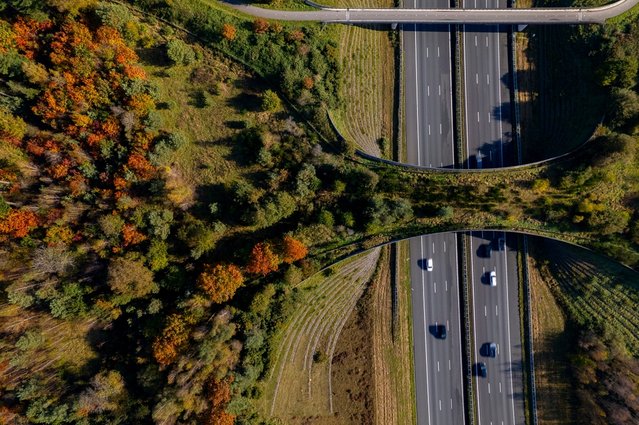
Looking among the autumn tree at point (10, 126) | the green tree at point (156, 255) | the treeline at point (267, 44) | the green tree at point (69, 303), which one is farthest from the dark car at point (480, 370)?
the autumn tree at point (10, 126)

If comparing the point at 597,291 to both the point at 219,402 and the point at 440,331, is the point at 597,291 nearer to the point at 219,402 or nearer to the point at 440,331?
the point at 440,331

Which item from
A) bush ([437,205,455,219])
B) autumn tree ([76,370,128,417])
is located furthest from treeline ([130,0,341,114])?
autumn tree ([76,370,128,417])

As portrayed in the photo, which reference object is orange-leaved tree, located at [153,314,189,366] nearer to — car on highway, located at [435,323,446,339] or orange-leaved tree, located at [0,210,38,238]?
orange-leaved tree, located at [0,210,38,238]

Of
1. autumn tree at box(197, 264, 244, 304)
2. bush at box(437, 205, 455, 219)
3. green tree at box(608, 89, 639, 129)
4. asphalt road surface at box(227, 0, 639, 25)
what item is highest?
asphalt road surface at box(227, 0, 639, 25)

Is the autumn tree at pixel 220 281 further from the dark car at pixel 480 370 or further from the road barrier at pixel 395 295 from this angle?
the dark car at pixel 480 370

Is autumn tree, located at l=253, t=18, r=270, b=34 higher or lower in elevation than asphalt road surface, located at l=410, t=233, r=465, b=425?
higher

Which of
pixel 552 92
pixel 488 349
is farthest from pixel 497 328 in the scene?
pixel 552 92
